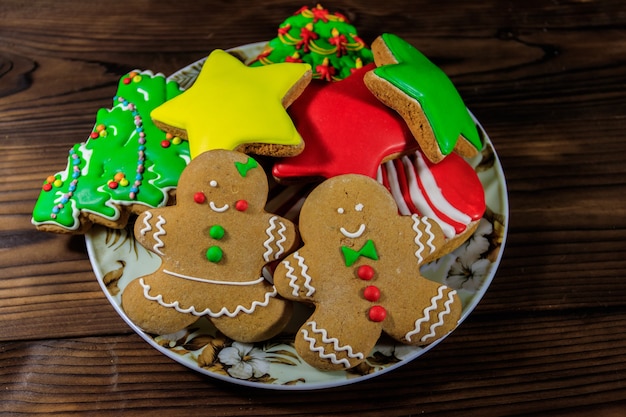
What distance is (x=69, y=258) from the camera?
1467 millimetres

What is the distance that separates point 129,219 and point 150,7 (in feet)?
3.17

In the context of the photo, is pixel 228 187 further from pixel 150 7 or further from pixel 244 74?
pixel 150 7

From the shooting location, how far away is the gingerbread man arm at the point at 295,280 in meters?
1.14

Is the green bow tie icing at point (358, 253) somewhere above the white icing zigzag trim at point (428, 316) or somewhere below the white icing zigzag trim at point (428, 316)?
above

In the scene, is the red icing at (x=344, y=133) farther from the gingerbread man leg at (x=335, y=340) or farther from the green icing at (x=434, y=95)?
the gingerbread man leg at (x=335, y=340)

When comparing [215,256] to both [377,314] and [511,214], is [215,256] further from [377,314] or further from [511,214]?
[511,214]

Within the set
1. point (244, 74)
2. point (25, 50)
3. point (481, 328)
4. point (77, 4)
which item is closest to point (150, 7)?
point (77, 4)

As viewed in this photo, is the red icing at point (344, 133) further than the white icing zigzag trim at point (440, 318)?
Yes

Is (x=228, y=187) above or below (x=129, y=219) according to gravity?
above

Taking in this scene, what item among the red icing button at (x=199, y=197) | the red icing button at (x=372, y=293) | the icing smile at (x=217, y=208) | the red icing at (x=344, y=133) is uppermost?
the red icing at (x=344, y=133)

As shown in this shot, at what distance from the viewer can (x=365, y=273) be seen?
3.74 feet

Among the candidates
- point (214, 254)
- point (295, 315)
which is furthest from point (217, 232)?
point (295, 315)

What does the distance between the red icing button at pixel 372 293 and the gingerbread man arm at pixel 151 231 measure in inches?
18.6

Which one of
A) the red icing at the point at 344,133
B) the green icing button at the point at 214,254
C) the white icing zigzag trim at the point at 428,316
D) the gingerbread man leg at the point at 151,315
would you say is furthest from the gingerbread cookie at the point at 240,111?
the white icing zigzag trim at the point at 428,316
